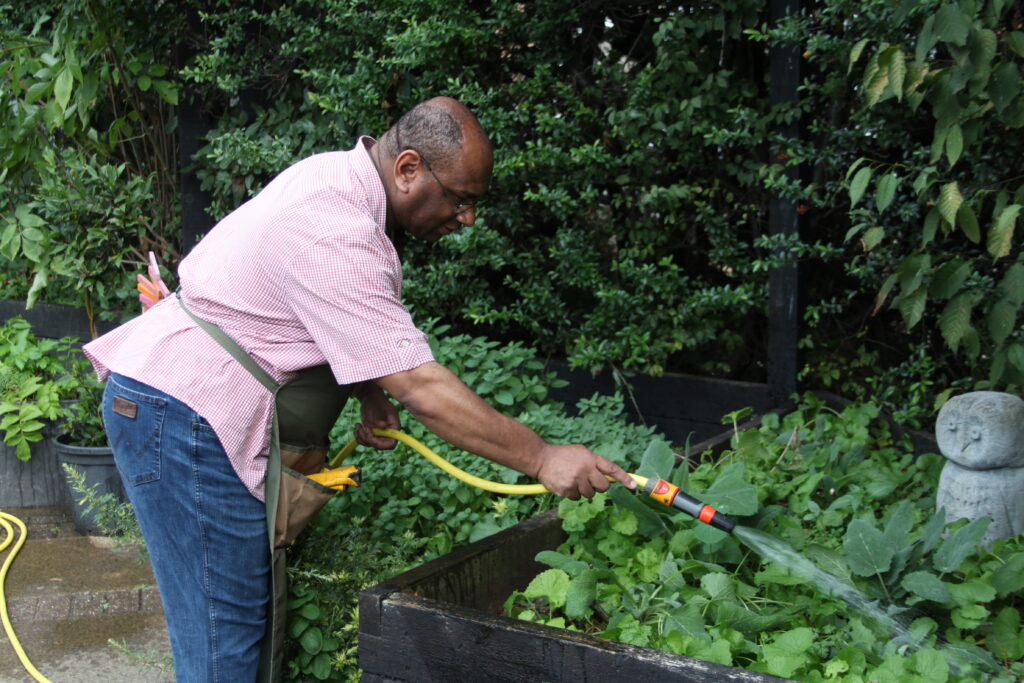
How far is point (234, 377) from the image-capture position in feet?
6.70

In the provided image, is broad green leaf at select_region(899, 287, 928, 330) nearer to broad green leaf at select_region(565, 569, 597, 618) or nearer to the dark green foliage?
the dark green foliage

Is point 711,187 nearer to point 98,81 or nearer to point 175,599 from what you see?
point 175,599

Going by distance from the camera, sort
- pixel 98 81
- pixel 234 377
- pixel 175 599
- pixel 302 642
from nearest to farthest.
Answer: pixel 234 377 < pixel 175 599 < pixel 302 642 < pixel 98 81

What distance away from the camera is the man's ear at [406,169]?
2.06 metres

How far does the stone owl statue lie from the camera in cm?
264

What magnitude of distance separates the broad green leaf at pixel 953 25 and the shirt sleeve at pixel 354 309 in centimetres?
185

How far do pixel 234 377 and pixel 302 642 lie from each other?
3.12 ft

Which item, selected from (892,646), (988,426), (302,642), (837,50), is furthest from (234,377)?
(837,50)

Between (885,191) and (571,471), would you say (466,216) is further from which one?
(885,191)

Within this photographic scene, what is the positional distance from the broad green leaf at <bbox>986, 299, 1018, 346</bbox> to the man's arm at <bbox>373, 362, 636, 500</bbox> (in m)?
1.75

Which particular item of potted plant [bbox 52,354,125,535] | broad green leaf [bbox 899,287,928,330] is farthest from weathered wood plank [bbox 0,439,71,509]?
broad green leaf [bbox 899,287,928,330]

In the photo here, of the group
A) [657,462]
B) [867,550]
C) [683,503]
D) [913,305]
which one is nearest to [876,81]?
[913,305]

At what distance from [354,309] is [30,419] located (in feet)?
10.7

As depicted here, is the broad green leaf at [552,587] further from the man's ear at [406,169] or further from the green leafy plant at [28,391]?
the green leafy plant at [28,391]
